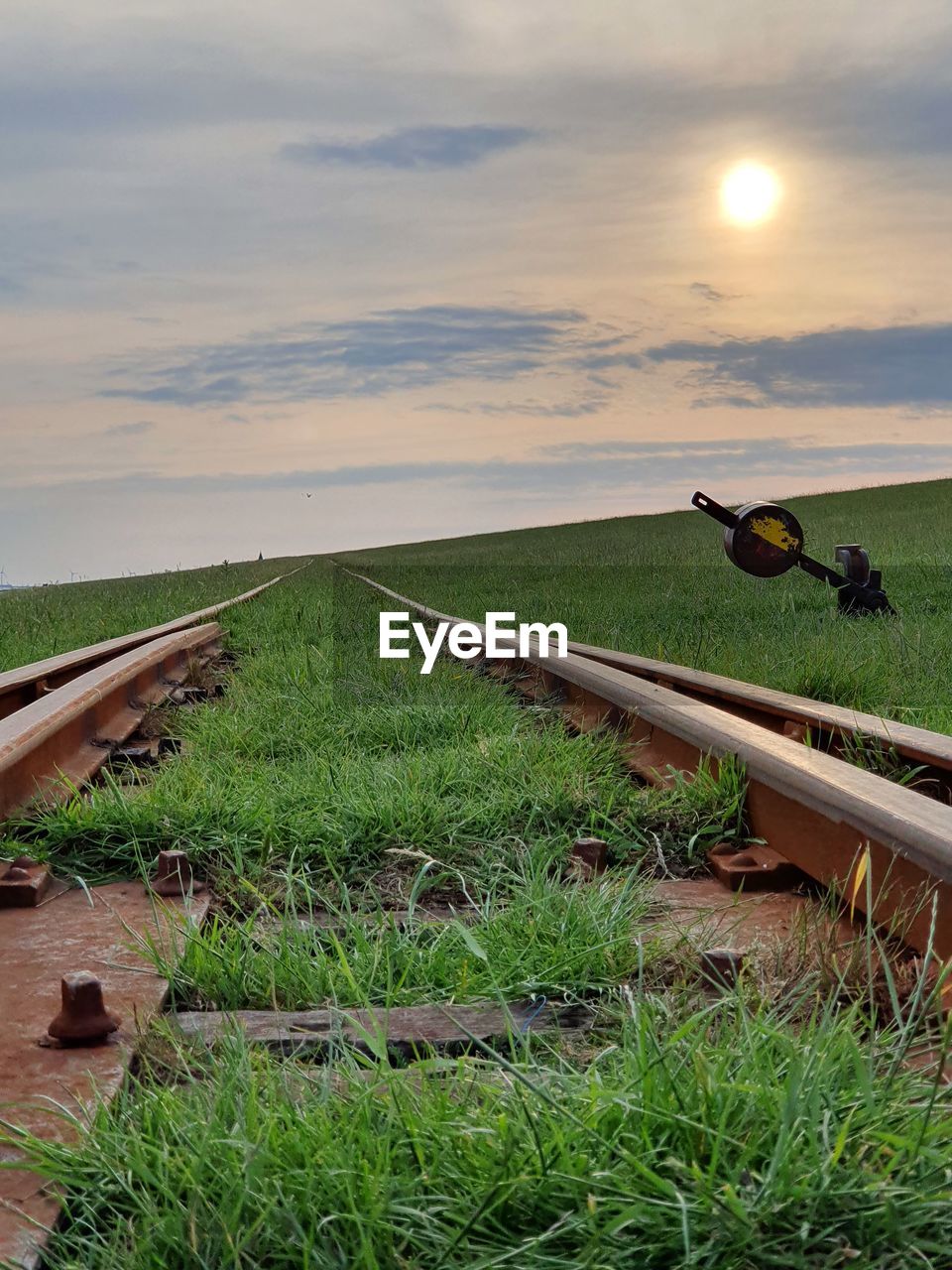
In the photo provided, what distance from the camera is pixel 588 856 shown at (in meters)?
2.97

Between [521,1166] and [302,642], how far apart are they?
23.7ft

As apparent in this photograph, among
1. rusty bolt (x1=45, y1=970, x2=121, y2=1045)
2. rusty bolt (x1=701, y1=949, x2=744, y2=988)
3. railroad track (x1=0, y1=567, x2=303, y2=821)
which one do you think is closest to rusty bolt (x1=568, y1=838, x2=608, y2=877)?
rusty bolt (x1=701, y1=949, x2=744, y2=988)

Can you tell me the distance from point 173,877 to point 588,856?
967 mm

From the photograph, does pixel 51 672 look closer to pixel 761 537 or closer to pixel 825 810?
pixel 825 810

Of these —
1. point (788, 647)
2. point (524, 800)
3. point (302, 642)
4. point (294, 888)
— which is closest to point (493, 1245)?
point (294, 888)

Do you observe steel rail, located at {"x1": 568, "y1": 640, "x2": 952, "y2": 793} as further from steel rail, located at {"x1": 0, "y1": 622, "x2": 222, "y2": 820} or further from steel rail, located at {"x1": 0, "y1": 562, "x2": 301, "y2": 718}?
steel rail, located at {"x1": 0, "y1": 562, "x2": 301, "y2": 718}

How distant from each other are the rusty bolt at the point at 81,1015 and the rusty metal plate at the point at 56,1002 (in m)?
0.02

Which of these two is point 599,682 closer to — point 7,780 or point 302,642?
point 7,780

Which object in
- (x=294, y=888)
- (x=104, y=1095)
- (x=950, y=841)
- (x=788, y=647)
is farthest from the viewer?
(x=788, y=647)

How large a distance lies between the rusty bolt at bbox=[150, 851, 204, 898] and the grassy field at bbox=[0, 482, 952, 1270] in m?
0.09

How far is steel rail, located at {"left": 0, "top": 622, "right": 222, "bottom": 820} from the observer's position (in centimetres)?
349

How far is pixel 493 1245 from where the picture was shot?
1.37 meters

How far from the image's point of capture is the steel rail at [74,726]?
3.49 m
